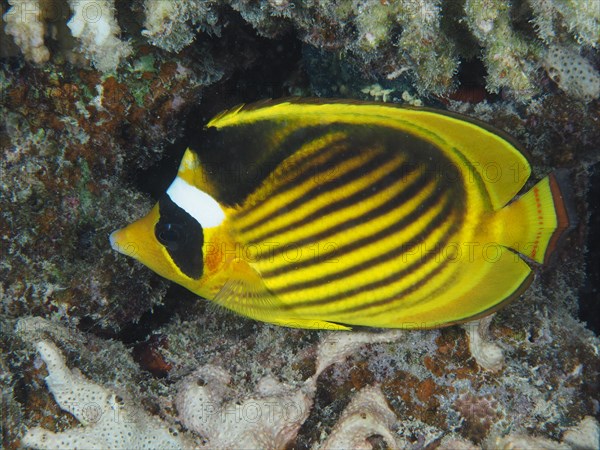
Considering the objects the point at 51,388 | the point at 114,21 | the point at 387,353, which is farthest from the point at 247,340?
the point at 114,21

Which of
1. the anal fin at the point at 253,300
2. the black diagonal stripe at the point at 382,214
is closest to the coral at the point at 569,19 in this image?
the black diagonal stripe at the point at 382,214

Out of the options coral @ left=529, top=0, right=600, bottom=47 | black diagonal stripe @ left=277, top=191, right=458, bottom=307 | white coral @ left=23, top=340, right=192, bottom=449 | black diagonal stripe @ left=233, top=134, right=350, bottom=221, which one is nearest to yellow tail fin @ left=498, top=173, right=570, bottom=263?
black diagonal stripe @ left=277, top=191, right=458, bottom=307

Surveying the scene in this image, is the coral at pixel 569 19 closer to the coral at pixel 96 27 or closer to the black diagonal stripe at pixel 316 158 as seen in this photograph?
the black diagonal stripe at pixel 316 158

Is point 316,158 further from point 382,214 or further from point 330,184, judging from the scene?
point 382,214

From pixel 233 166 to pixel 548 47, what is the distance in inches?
64.7

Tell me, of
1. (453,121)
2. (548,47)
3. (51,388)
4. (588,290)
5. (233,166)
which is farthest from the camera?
(588,290)

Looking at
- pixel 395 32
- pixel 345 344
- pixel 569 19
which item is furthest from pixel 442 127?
pixel 345 344

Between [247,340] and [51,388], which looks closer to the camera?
[51,388]

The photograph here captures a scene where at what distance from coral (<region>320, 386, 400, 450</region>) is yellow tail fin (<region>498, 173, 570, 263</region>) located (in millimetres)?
840

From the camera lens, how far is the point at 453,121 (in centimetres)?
164

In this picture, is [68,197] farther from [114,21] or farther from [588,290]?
[588,290]

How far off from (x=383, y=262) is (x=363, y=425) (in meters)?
0.66

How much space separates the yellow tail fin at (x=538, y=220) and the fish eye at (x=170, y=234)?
1.22 m

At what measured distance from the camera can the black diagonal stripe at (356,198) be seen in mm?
1729
